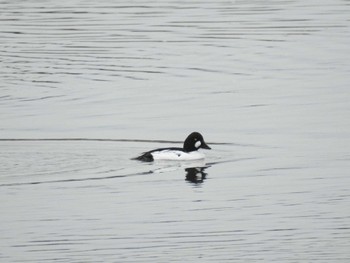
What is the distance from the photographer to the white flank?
1812cm

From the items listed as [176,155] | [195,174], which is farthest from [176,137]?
[195,174]

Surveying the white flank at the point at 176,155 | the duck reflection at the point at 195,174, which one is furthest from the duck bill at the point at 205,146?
the duck reflection at the point at 195,174

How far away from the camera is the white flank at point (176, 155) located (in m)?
18.1

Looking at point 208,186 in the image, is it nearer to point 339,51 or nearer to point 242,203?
point 242,203

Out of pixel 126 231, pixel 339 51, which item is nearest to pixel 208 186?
pixel 126 231

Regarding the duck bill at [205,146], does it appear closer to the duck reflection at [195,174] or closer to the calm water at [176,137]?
the calm water at [176,137]

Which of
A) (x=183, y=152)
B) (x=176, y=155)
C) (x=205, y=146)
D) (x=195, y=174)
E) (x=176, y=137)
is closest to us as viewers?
(x=195, y=174)

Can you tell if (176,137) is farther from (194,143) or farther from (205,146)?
(194,143)

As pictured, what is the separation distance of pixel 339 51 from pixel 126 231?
15927mm

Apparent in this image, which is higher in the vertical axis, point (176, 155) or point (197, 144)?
point (197, 144)

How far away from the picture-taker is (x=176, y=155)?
18.5 m

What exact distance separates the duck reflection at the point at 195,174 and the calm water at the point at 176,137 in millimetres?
54

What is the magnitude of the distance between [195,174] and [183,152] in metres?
0.96

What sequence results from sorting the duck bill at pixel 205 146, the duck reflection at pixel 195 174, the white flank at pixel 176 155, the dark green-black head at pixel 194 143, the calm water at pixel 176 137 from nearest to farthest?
the calm water at pixel 176 137 → the duck reflection at pixel 195 174 → the white flank at pixel 176 155 → the dark green-black head at pixel 194 143 → the duck bill at pixel 205 146
